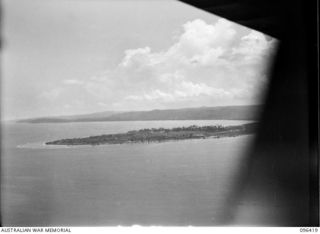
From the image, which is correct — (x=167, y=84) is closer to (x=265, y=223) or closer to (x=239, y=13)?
(x=239, y=13)

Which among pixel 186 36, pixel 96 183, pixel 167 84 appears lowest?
pixel 96 183

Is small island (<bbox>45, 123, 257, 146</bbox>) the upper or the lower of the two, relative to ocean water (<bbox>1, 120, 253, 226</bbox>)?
upper

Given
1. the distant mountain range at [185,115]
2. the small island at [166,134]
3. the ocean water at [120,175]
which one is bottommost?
the ocean water at [120,175]

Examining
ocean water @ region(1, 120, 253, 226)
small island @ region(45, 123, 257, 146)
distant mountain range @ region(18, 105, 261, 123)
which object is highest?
distant mountain range @ region(18, 105, 261, 123)

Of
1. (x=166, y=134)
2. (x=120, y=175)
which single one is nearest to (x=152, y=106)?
(x=166, y=134)

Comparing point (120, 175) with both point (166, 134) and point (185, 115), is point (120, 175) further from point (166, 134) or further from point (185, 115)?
point (185, 115)

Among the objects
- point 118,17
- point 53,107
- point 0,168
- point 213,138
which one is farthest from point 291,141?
point 0,168
